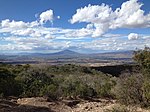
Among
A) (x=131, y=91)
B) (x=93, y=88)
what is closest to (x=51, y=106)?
(x=131, y=91)

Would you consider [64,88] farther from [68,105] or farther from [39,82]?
[68,105]

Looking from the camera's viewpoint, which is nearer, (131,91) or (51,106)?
(51,106)

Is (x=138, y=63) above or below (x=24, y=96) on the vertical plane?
above

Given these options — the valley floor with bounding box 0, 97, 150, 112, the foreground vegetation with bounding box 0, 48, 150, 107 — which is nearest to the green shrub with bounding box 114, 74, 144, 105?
the foreground vegetation with bounding box 0, 48, 150, 107

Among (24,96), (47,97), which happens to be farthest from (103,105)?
(24,96)

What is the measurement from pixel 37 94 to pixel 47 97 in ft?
5.64

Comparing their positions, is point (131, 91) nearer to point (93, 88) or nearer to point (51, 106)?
point (51, 106)

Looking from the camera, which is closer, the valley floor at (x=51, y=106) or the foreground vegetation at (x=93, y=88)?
the valley floor at (x=51, y=106)

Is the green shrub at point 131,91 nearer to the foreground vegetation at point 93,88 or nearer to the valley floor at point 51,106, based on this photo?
the foreground vegetation at point 93,88

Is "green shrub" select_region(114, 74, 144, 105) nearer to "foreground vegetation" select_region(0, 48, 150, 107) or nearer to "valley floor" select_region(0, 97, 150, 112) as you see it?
"foreground vegetation" select_region(0, 48, 150, 107)

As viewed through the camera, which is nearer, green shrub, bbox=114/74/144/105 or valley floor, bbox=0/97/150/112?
valley floor, bbox=0/97/150/112

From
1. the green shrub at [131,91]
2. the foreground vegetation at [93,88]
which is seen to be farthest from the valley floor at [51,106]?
the foreground vegetation at [93,88]

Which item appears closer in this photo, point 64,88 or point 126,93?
point 126,93

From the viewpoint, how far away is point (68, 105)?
65.6ft
